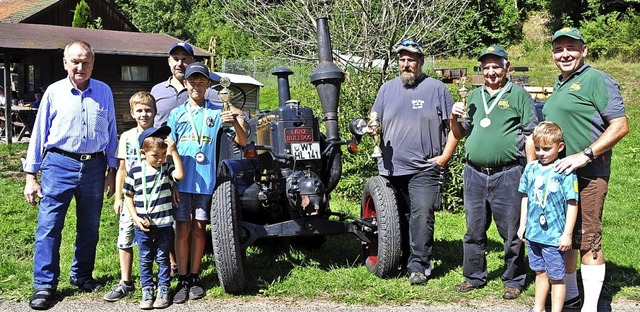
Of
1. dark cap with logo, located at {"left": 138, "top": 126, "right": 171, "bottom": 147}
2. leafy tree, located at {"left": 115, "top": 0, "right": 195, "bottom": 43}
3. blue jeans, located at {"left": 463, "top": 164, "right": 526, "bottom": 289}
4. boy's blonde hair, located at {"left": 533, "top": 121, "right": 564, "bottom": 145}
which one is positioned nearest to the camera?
boy's blonde hair, located at {"left": 533, "top": 121, "right": 564, "bottom": 145}

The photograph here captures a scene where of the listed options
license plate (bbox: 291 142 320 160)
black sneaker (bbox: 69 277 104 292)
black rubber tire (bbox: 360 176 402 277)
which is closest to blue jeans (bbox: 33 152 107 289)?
black sneaker (bbox: 69 277 104 292)

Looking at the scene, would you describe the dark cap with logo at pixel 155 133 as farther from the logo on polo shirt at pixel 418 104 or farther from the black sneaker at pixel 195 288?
the logo on polo shirt at pixel 418 104

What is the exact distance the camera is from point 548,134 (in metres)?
4.04

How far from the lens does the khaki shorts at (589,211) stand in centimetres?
424

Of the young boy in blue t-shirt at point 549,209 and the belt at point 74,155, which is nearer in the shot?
the young boy in blue t-shirt at point 549,209

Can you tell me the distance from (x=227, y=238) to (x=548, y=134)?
2.29 m

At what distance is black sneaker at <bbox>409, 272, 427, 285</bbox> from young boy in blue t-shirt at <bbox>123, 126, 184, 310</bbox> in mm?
1872

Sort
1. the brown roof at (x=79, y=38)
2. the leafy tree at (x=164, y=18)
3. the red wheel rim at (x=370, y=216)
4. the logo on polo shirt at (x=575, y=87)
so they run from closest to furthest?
the logo on polo shirt at (x=575, y=87)
the red wheel rim at (x=370, y=216)
the brown roof at (x=79, y=38)
the leafy tree at (x=164, y=18)

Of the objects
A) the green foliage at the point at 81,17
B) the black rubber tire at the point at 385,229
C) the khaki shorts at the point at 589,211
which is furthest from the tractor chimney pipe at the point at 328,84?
the green foliage at the point at 81,17

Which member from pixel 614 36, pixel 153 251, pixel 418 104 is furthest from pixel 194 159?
pixel 614 36

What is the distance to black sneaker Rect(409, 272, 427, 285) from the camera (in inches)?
197

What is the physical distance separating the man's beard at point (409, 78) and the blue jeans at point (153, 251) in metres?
2.13

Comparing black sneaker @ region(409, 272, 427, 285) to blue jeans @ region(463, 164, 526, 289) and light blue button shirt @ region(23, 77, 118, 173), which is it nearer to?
blue jeans @ region(463, 164, 526, 289)

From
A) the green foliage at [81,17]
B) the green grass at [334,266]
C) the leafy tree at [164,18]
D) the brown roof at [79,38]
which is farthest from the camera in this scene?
the leafy tree at [164,18]
